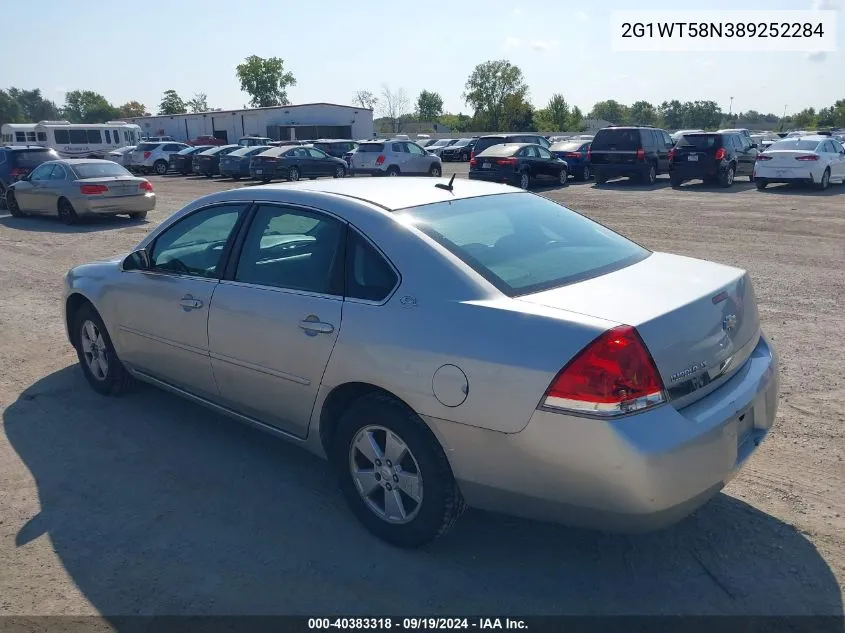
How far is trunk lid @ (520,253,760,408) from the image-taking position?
2.80 m

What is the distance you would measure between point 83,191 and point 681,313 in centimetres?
1498

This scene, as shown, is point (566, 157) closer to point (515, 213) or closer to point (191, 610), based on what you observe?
point (515, 213)

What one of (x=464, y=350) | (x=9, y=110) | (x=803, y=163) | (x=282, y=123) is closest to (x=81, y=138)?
(x=282, y=123)

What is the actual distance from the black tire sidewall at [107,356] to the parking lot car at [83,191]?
1085 centimetres

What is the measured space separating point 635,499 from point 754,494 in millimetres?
1445

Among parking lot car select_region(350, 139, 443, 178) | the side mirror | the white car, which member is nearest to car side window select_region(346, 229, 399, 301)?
the side mirror

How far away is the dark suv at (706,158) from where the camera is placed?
21.4 metres

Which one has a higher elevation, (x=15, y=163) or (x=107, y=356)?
(x=15, y=163)

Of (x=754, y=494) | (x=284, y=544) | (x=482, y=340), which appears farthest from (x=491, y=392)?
(x=754, y=494)

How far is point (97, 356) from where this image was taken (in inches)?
210

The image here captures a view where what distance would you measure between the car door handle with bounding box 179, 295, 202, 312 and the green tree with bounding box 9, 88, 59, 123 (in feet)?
467

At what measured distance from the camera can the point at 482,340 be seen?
288 centimetres

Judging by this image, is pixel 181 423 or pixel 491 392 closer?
pixel 491 392

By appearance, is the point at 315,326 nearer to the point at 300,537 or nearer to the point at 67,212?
the point at 300,537
